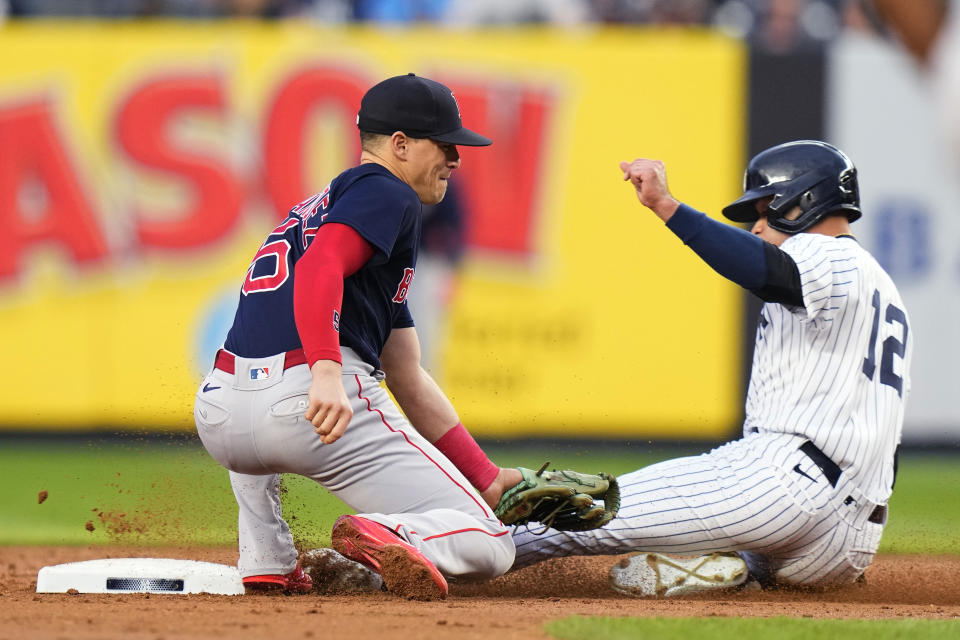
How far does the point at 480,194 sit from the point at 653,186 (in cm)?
598

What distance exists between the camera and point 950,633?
344 cm

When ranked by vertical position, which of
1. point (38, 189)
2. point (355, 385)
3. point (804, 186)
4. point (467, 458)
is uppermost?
point (804, 186)

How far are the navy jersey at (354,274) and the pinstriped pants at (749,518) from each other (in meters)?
0.98

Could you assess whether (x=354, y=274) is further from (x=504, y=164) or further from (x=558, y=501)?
(x=504, y=164)

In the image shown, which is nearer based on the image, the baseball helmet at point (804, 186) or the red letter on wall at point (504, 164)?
the baseball helmet at point (804, 186)

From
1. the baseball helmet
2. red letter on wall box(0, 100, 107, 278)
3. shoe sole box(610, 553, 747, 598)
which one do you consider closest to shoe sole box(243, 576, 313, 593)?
shoe sole box(610, 553, 747, 598)

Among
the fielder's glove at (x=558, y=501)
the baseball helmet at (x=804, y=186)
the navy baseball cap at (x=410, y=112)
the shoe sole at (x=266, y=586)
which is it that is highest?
the navy baseball cap at (x=410, y=112)

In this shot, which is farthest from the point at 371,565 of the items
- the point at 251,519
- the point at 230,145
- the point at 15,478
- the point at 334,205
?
the point at 230,145

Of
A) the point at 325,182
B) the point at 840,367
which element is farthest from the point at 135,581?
the point at 325,182

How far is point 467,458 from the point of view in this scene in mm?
4312

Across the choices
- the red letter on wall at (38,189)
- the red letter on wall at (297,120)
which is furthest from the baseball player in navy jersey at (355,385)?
the red letter on wall at (38,189)

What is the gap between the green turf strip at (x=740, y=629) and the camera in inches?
128

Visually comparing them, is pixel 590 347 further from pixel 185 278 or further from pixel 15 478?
pixel 15 478

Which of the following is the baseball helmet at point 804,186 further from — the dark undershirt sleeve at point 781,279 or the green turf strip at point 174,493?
the green turf strip at point 174,493
